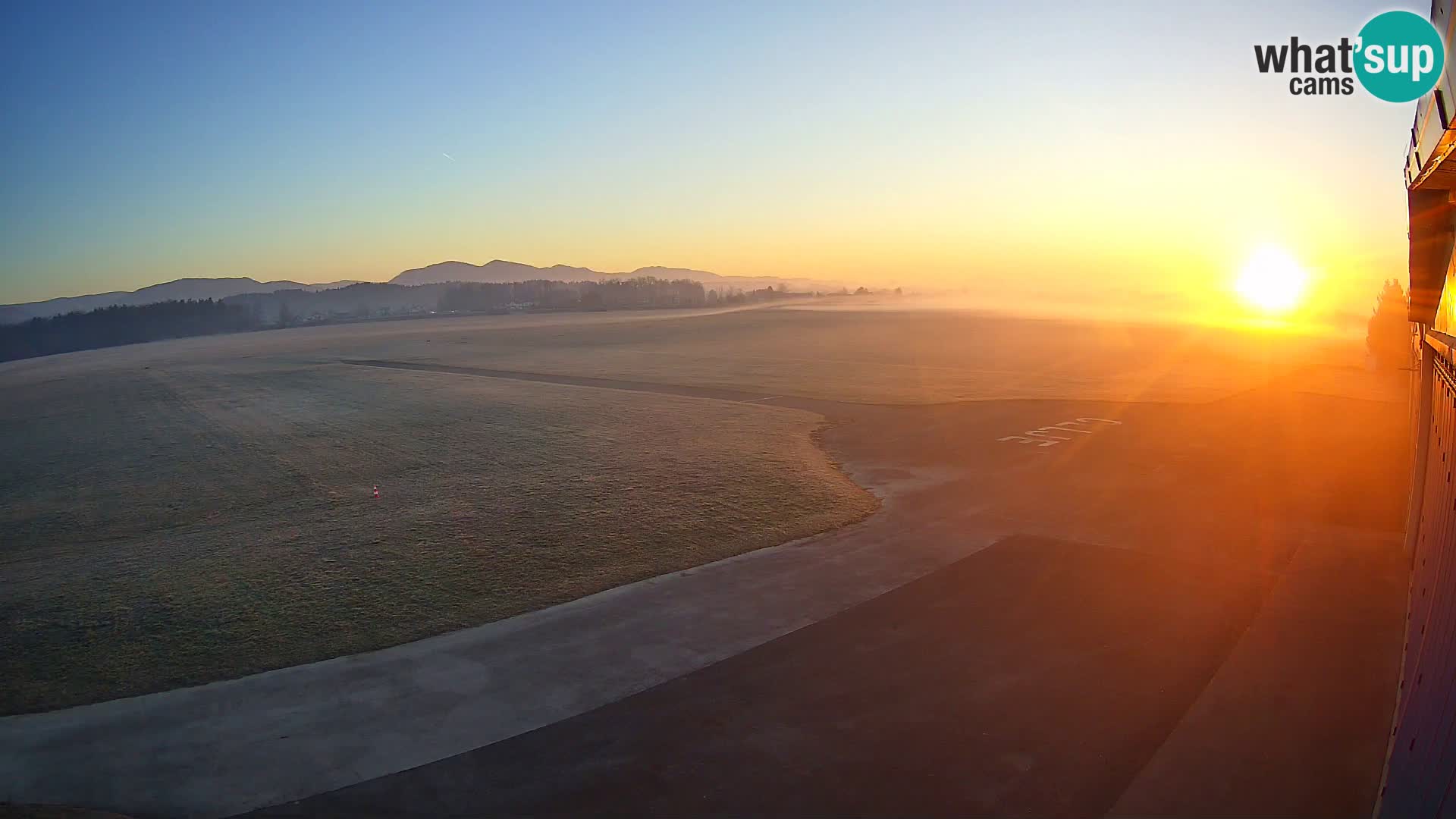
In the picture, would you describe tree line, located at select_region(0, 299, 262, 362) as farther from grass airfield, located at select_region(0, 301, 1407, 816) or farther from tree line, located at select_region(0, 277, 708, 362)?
grass airfield, located at select_region(0, 301, 1407, 816)

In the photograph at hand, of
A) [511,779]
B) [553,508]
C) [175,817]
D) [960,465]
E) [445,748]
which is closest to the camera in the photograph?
[175,817]

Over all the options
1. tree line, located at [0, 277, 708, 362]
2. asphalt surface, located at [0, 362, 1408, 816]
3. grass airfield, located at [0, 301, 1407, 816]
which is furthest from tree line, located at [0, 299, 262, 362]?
asphalt surface, located at [0, 362, 1408, 816]

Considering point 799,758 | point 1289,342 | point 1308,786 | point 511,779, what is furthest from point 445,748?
point 1289,342

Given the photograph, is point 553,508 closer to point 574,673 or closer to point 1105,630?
point 574,673

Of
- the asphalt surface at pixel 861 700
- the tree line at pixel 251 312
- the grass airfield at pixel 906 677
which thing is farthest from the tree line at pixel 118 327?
the asphalt surface at pixel 861 700

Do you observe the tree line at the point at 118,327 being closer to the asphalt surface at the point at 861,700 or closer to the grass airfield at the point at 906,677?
the grass airfield at the point at 906,677

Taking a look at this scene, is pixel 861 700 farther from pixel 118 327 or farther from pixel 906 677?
pixel 118 327

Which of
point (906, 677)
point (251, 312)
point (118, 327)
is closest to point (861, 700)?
point (906, 677)

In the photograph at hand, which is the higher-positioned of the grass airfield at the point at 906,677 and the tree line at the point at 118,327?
the tree line at the point at 118,327

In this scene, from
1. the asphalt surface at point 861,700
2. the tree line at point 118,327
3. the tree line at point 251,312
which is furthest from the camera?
the tree line at point 251,312
